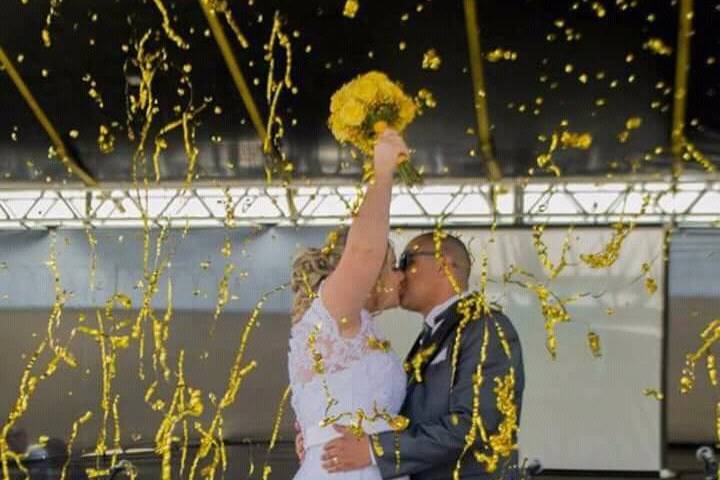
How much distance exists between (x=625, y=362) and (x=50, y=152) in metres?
3.39

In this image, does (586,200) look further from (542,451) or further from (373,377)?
(373,377)

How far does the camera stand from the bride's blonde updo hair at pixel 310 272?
10.8 ft

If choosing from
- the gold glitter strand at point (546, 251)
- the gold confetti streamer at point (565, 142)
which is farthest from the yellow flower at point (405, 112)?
the gold glitter strand at point (546, 251)

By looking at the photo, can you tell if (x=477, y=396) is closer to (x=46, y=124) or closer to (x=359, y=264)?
(x=359, y=264)

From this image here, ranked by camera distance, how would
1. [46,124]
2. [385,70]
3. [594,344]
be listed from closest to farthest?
[385,70]
[46,124]
[594,344]

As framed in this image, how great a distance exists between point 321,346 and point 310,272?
23 cm

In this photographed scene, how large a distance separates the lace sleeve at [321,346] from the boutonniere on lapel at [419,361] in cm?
15

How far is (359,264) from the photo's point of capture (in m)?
3.12

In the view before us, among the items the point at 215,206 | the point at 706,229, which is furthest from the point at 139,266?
the point at 706,229

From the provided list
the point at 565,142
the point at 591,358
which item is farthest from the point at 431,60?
the point at 591,358

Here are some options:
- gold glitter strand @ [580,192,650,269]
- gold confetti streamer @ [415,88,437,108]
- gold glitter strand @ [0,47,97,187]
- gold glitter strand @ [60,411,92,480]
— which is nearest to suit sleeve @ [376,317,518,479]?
gold confetti streamer @ [415,88,437,108]

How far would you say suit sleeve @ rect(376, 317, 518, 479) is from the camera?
10.4ft

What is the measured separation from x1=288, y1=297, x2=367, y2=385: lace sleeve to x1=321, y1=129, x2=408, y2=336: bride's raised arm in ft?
0.07

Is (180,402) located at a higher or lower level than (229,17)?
lower
